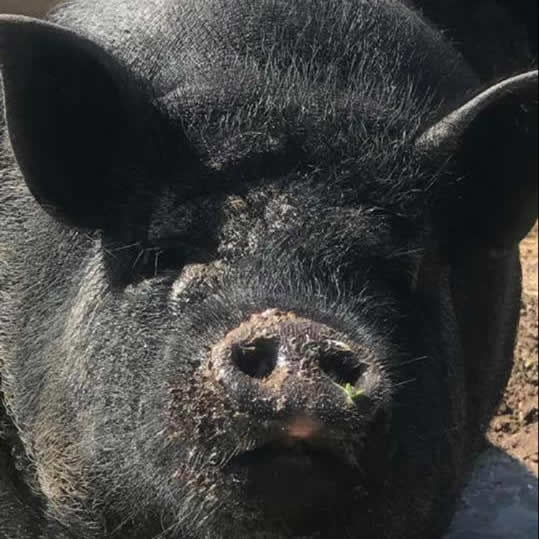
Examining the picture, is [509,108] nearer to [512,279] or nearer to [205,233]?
[205,233]

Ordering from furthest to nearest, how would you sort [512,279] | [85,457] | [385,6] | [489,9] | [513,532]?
1. [513,532]
2. [489,9]
3. [512,279]
4. [385,6]
5. [85,457]

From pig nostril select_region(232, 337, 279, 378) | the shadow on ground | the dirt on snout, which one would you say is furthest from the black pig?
the dirt on snout

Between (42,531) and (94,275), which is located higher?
(94,275)

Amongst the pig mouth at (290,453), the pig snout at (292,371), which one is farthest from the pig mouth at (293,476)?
the pig snout at (292,371)

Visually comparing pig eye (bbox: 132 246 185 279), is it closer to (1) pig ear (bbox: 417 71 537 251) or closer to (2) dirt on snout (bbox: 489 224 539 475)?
(1) pig ear (bbox: 417 71 537 251)

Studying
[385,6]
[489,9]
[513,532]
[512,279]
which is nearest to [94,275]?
[385,6]

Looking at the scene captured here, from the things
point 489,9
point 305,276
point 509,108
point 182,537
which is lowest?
point 182,537

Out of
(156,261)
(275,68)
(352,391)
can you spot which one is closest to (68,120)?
(156,261)

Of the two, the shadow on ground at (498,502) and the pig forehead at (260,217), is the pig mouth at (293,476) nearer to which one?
the pig forehead at (260,217)
